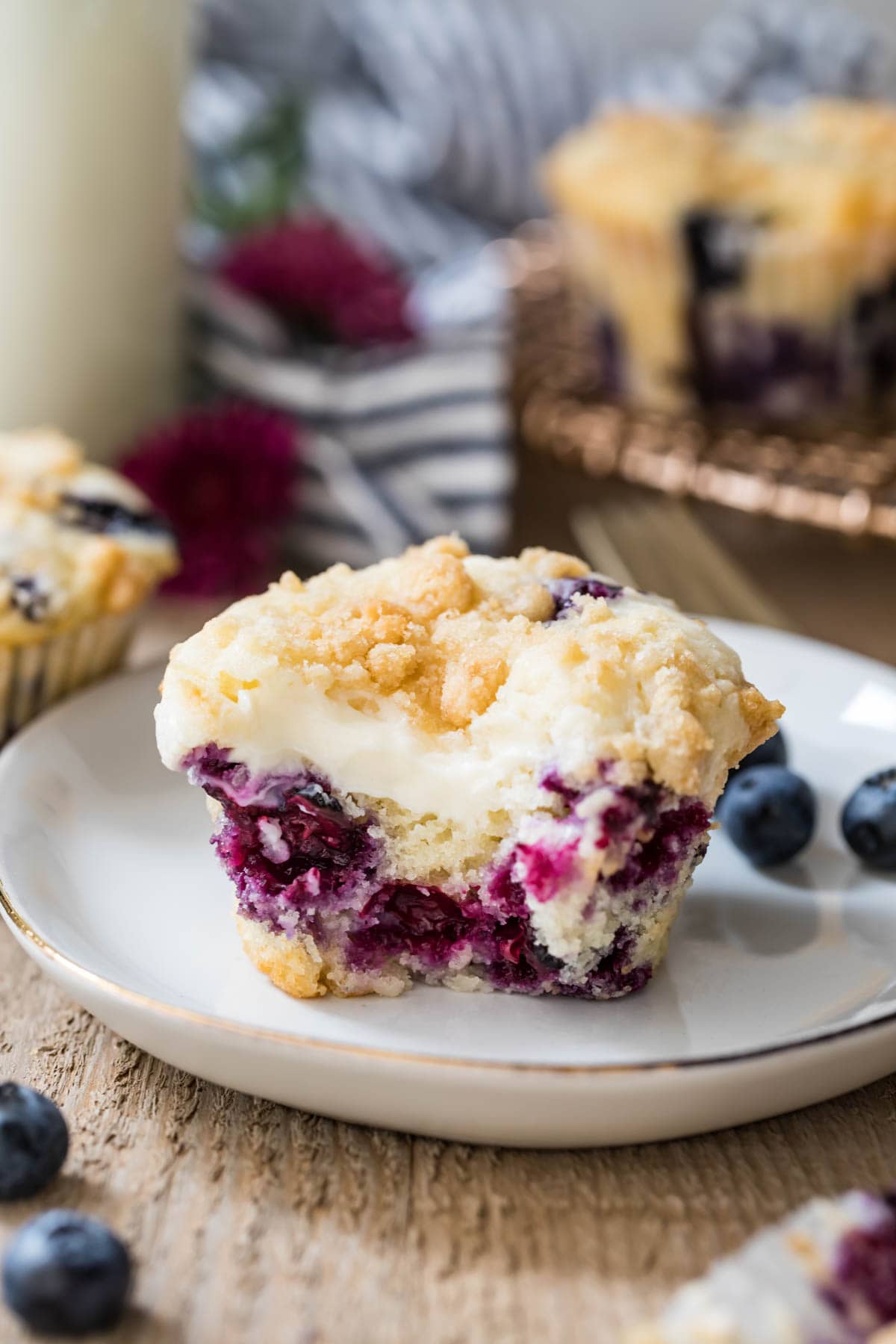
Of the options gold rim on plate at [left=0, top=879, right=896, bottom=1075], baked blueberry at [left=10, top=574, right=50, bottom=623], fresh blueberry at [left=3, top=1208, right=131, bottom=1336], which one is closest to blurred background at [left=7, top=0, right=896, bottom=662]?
baked blueberry at [left=10, top=574, right=50, bottom=623]

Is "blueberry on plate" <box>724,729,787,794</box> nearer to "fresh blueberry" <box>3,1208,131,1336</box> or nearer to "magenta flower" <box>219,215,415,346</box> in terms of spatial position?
"fresh blueberry" <box>3,1208,131,1336</box>

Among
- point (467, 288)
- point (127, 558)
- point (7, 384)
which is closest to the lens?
point (127, 558)

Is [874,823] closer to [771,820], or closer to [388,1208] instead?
[771,820]

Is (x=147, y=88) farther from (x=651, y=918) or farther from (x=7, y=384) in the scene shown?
(x=651, y=918)

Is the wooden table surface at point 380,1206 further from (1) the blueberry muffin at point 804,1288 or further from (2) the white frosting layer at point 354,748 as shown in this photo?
(2) the white frosting layer at point 354,748

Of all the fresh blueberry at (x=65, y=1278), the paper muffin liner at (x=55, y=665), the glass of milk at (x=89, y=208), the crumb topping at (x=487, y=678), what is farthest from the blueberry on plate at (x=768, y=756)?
the glass of milk at (x=89, y=208)

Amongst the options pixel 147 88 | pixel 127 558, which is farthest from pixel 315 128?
pixel 127 558
